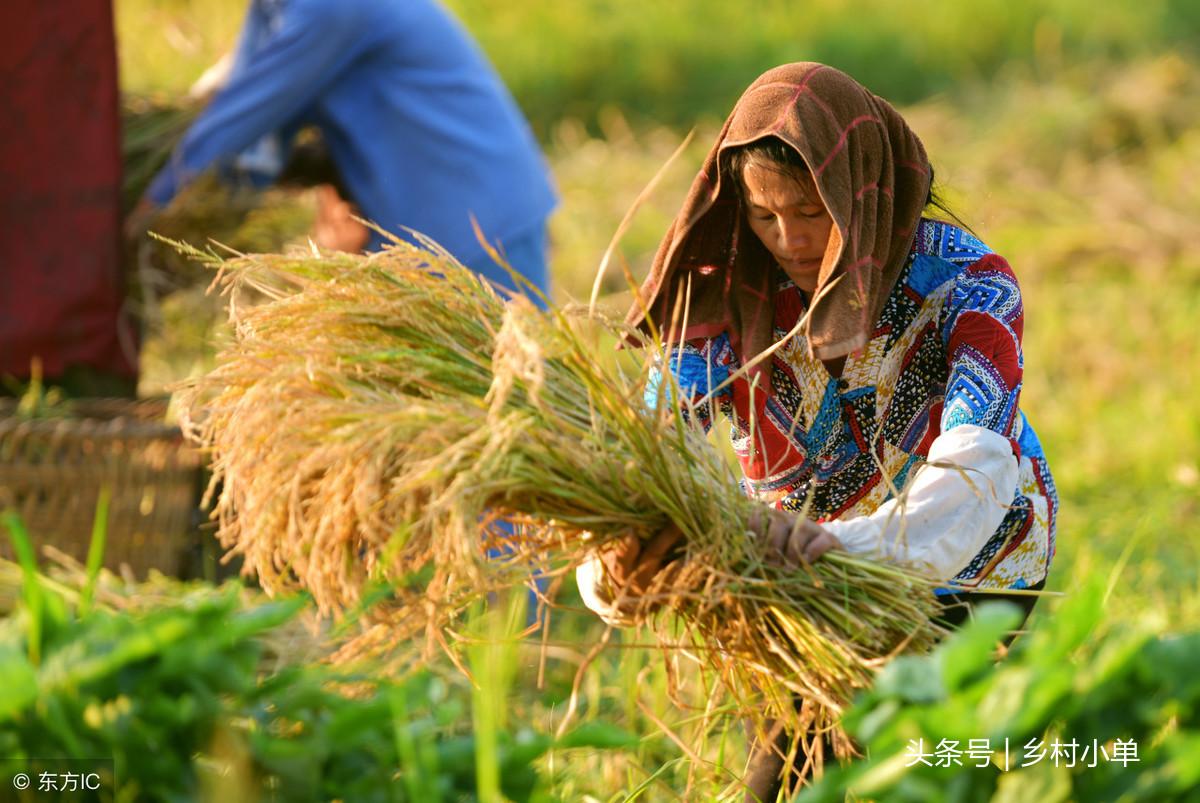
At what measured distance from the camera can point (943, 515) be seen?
1716 mm

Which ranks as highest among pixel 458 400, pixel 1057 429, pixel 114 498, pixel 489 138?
pixel 458 400

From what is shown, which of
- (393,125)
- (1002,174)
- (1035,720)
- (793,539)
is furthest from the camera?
(1002,174)

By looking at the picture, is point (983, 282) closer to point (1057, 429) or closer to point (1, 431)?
point (1, 431)

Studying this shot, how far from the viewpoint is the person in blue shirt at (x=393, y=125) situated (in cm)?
335

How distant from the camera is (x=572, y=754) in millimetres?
2545

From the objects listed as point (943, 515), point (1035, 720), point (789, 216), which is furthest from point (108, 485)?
point (1035, 720)

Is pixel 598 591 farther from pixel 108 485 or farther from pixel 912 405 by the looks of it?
pixel 108 485

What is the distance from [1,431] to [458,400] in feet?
6.52

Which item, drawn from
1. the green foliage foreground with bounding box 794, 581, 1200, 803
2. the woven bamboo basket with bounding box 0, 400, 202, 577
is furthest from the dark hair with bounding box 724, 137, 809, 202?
the woven bamboo basket with bounding box 0, 400, 202, 577

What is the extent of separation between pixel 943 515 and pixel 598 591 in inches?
17.8

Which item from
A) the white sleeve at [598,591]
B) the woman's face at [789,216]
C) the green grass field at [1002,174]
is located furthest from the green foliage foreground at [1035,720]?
the woman's face at [789,216]

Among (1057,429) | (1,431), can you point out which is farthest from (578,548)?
(1057,429)

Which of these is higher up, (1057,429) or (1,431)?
(1,431)

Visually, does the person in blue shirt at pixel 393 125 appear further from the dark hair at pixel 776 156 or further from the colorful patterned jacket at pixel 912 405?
the dark hair at pixel 776 156
